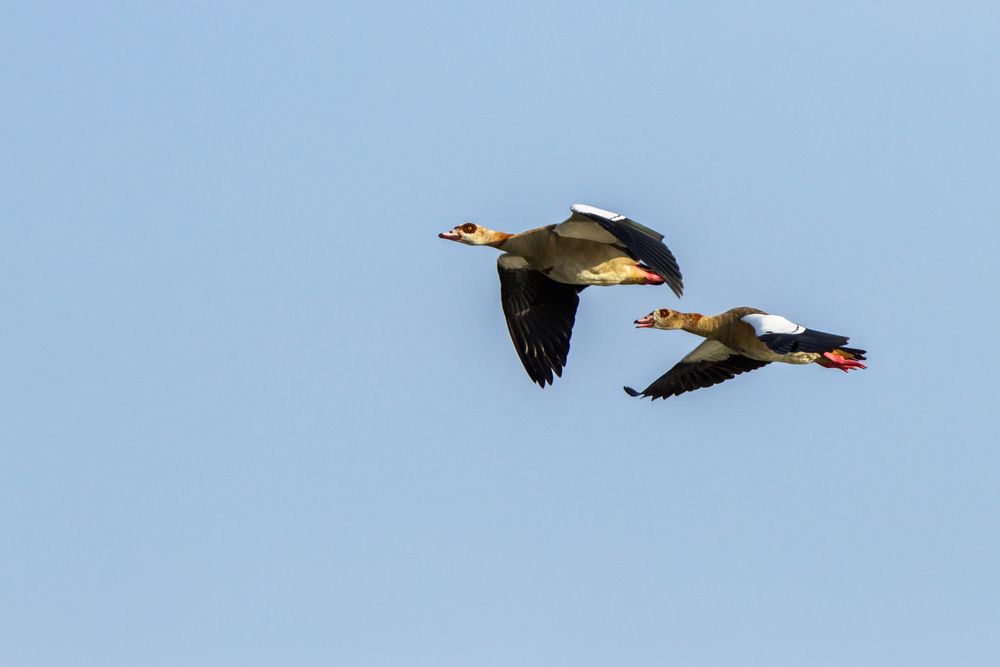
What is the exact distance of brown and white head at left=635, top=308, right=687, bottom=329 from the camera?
2286 cm

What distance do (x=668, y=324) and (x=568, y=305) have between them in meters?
1.39

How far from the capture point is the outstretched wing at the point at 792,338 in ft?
66.2

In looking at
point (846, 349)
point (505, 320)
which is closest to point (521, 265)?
point (505, 320)

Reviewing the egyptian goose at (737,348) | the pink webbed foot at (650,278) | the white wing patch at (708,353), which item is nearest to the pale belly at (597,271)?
the pink webbed foot at (650,278)

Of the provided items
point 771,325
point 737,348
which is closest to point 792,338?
point 771,325

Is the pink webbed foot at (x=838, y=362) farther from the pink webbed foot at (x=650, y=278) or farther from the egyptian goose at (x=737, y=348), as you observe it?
the pink webbed foot at (x=650, y=278)

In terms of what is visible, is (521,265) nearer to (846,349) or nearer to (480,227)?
(480,227)

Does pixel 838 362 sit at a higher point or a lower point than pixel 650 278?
lower

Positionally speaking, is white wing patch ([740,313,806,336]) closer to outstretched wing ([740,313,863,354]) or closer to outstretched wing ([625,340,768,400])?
outstretched wing ([740,313,863,354])

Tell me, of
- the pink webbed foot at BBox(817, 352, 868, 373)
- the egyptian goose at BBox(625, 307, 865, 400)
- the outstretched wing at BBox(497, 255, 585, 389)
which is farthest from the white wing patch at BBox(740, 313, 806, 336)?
the outstretched wing at BBox(497, 255, 585, 389)

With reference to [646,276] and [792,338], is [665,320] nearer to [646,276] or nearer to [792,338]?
[646,276]

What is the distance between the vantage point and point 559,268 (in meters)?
22.0

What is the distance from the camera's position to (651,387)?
24.0m

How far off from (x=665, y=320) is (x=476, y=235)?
8.13 feet
